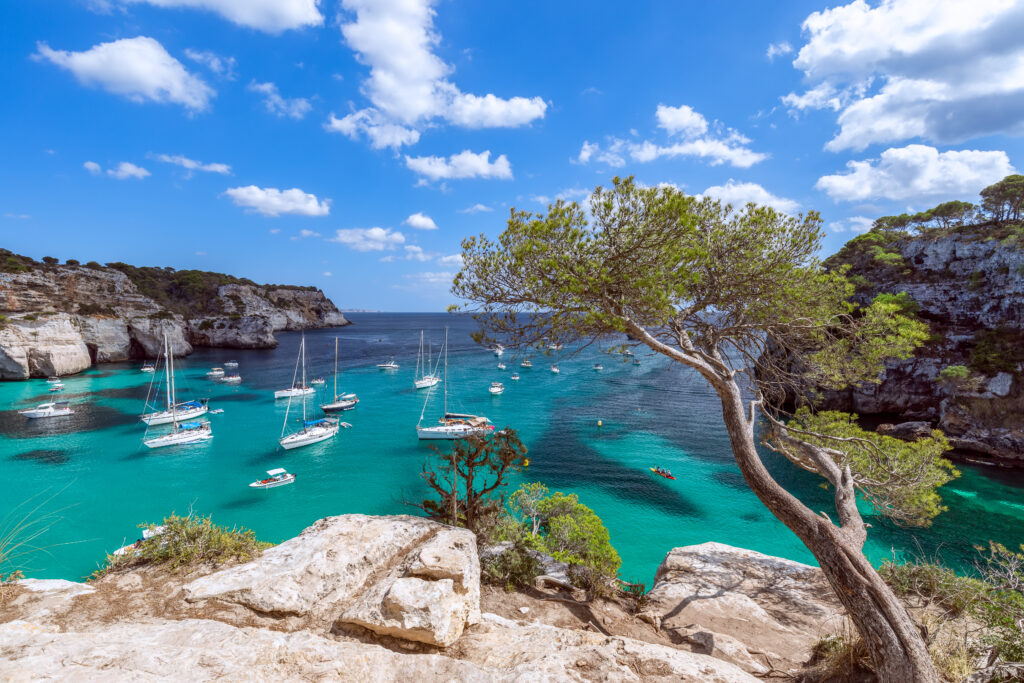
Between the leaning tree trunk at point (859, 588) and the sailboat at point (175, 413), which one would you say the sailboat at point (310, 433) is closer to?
the sailboat at point (175, 413)

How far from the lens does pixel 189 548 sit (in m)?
5.90

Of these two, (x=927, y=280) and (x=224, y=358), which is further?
(x=224, y=358)

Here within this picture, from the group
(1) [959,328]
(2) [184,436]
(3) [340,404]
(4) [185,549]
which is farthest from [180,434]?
(1) [959,328]

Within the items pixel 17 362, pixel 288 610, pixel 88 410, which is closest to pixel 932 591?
pixel 288 610

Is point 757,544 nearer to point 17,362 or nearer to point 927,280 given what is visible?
point 927,280

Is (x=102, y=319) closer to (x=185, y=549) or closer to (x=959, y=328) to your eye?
(x=185, y=549)

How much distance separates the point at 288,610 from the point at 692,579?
7454 mm

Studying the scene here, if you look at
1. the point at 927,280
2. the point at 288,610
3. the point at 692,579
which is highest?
the point at 927,280

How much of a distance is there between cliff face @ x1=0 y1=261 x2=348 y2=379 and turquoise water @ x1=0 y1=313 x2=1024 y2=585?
438cm

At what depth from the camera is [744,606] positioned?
23.3 ft

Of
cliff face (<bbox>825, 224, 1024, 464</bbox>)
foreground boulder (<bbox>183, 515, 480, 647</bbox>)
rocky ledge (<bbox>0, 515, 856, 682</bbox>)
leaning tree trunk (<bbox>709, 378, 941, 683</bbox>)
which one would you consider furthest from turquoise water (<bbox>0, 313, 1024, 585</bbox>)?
leaning tree trunk (<bbox>709, 378, 941, 683</bbox>)

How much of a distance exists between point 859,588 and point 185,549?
947 centimetres

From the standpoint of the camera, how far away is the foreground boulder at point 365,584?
452 centimetres

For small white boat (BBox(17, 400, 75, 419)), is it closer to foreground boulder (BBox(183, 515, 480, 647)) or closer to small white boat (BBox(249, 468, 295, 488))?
small white boat (BBox(249, 468, 295, 488))
